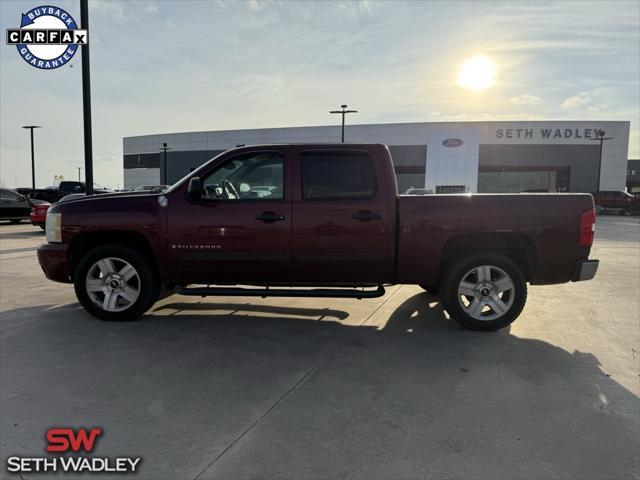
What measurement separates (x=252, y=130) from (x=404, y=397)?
53.7 meters

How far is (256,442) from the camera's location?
2.63 meters

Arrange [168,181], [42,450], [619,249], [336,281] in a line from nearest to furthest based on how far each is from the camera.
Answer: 1. [42,450]
2. [336,281]
3. [619,249]
4. [168,181]

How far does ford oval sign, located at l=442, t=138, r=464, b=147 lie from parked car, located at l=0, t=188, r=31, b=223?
31.7m

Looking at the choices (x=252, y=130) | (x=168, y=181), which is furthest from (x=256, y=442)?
(x=168, y=181)

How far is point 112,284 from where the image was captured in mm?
5047

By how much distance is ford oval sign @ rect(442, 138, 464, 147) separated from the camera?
127ft

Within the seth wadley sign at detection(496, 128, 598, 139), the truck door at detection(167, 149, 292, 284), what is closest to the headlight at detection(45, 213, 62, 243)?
the truck door at detection(167, 149, 292, 284)

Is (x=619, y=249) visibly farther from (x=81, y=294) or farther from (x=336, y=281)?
(x=81, y=294)

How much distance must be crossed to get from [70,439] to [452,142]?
39.9 metres

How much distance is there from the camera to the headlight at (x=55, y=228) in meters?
4.99

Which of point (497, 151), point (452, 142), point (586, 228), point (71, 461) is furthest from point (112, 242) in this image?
point (497, 151)

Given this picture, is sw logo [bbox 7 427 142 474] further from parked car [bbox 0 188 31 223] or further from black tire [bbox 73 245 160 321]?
parked car [bbox 0 188 31 223]

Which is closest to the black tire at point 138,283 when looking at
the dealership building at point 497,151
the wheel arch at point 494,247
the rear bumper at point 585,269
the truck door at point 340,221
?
the truck door at point 340,221

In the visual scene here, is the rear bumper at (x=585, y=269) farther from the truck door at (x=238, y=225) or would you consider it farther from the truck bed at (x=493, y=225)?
the truck door at (x=238, y=225)
